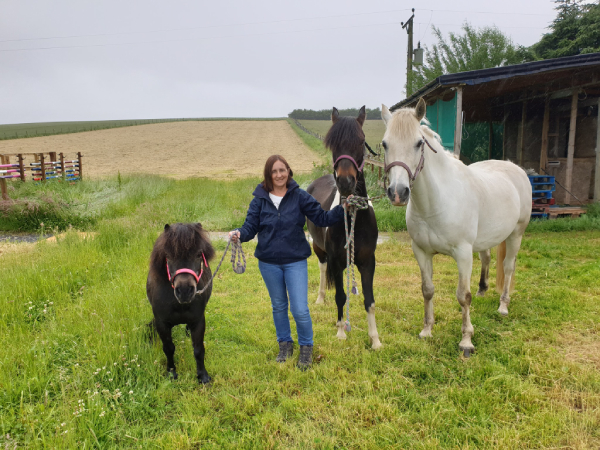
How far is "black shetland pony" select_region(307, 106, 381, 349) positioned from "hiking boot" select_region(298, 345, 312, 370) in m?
0.55

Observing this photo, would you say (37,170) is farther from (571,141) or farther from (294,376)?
(571,141)

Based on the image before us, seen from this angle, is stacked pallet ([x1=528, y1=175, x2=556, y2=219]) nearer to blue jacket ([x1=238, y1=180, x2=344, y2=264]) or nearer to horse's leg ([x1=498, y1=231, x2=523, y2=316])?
horse's leg ([x1=498, y1=231, x2=523, y2=316])

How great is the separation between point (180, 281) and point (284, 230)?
1009 millimetres

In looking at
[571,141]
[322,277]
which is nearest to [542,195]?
[571,141]

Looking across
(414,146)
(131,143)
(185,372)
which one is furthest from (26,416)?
(131,143)

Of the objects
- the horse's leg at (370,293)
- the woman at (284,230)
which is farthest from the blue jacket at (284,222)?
the horse's leg at (370,293)

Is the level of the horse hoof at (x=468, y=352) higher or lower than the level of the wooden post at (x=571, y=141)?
lower

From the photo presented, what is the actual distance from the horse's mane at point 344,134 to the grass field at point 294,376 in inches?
76.2

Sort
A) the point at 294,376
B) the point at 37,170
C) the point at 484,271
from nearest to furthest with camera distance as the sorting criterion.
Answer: the point at 294,376 → the point at 484,271 → the point at 37,170

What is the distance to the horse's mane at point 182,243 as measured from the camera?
2.68 metres

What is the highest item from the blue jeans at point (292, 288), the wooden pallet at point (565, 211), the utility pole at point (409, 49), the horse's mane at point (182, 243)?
the utility pole at point (409, 49)

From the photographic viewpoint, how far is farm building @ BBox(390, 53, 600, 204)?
781cm

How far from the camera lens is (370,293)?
353cm

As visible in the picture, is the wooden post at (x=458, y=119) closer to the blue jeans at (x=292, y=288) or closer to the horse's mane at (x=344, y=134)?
the horse's mane at (x=344, y=134)
